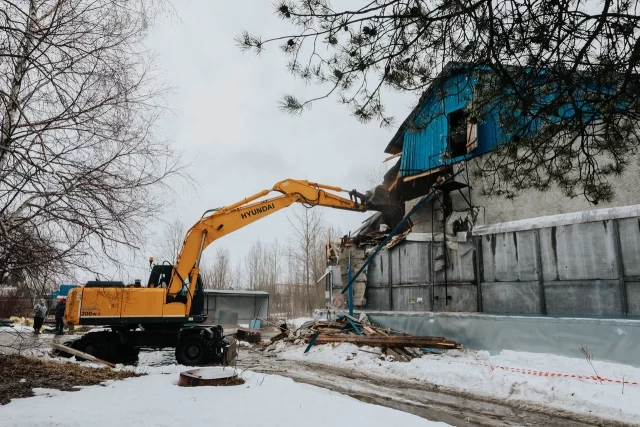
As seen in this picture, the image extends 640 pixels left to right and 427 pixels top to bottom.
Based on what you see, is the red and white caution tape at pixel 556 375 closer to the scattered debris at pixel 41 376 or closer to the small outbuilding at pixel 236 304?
the scattered debris at pixel 41 376

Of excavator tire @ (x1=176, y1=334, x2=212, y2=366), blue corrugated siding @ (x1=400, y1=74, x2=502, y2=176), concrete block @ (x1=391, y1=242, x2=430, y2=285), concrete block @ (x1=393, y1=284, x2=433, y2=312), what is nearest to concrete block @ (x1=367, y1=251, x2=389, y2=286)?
concrete block @ (x1=391, y1=242, x2=430, y2=285)

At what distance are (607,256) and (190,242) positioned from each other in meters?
11.8

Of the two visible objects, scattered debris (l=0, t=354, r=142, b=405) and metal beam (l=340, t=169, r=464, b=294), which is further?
metal beam (l=340, t=169, r=464, b=294)

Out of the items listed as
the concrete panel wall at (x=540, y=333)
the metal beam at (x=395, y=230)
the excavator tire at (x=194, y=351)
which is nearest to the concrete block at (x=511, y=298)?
the concrete panel wall at (x=540, y=333)

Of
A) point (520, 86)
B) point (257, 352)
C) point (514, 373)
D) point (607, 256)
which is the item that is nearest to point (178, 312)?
point (257, 352)

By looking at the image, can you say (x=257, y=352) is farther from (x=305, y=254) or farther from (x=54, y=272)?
(x=305, y=254)

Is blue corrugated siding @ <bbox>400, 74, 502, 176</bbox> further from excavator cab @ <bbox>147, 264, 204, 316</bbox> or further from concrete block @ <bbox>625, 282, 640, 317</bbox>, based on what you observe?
excavator cab @ <bbox>147, 264, 204, 316</bbox>

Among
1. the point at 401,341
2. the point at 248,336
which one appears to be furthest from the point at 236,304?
the point at 401,341

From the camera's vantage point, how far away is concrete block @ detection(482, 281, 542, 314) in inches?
509

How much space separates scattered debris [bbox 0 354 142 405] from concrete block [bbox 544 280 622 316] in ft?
37.2

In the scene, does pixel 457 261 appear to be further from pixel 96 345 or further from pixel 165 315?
pixel 96 345

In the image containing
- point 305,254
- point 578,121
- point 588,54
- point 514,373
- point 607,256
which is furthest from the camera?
point 305,254

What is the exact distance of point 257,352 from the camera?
16.3m

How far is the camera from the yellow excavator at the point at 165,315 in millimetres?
11953
